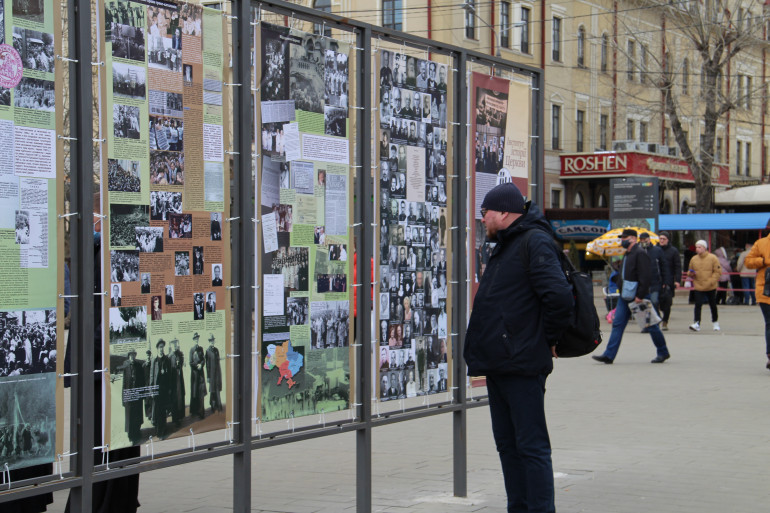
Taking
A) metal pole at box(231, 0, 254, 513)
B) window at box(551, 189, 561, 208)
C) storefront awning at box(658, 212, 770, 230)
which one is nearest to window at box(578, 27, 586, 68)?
window at box(551, 189, 561, 208)

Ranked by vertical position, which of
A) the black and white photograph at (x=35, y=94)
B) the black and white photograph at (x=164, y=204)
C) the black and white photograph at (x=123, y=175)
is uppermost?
the black and white photograph at (x=35, y=94)

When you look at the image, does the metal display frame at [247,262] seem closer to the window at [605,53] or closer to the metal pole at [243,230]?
the metal pole at [243,230]

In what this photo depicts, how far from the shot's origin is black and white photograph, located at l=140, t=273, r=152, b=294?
4898mm

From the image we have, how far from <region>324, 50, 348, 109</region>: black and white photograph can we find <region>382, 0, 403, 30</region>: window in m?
37.0

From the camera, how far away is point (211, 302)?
5.25 meters

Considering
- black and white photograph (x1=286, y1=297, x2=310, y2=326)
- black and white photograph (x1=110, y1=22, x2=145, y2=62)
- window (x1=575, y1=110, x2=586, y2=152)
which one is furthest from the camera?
window (x1=575, y1=110, x2=586, y2=152)

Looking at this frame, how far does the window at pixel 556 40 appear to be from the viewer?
4741 centimetres

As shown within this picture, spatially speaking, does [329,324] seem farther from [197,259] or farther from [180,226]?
[180,226]

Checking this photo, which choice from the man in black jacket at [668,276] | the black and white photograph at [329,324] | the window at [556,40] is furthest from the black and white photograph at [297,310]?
the window at [556,40]

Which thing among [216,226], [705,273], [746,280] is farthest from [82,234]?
[746,280]

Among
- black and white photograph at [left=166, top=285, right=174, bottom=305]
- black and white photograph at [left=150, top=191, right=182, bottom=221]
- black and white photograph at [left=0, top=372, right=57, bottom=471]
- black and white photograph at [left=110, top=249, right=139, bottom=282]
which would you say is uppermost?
black and white photograph at [left=150, top=191, right=182, bottom=221]

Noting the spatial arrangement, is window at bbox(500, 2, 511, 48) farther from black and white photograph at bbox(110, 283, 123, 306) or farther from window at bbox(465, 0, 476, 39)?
black and white photograph at bbox(110, 283, 123, 306)

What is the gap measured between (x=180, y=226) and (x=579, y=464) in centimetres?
409

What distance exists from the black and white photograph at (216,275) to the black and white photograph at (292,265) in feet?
1.21
